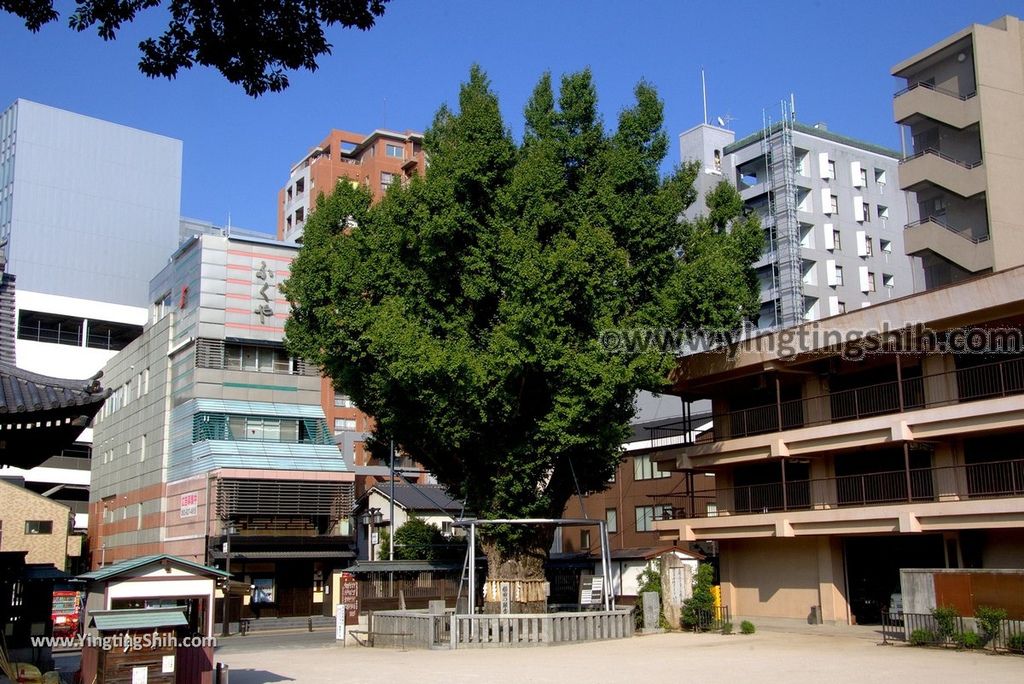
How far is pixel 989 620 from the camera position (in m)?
22.3

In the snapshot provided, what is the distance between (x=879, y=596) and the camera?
31812 millimetres

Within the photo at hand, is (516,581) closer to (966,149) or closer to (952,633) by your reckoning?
(952,633)

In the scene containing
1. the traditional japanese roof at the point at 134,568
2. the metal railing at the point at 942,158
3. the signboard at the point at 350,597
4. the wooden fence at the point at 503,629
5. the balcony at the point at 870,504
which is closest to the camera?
the traditional japanese roof at the point at 134,568

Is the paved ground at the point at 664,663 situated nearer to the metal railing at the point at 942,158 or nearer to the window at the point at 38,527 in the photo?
the metal railing at the point at 942,158

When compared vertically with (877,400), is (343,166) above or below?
above

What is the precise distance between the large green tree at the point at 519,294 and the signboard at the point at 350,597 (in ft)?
17.6

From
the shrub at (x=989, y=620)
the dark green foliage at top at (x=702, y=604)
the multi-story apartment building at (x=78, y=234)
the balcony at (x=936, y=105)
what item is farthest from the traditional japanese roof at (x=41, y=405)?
the multi-story apartment building at (x=78, y=234)

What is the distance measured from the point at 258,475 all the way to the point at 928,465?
31.2 metres

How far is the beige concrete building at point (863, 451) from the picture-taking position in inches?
1077

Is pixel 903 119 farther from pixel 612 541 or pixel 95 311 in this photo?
pixel 95 311

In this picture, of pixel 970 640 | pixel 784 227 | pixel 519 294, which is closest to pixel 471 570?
pixel 519 294

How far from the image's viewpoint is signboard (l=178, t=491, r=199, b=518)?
49.3 meters

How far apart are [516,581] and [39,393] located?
1999 centimetres

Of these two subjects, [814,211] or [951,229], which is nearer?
[951,229]
